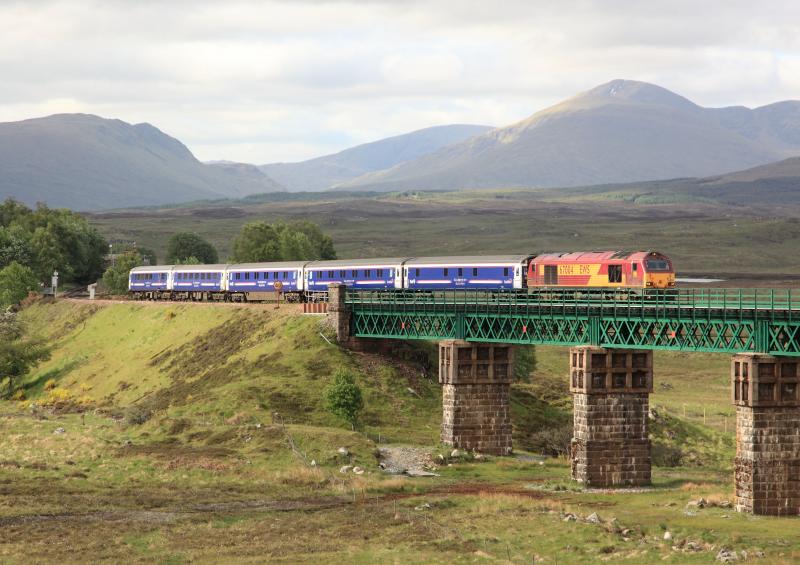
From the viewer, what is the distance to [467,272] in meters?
99.2

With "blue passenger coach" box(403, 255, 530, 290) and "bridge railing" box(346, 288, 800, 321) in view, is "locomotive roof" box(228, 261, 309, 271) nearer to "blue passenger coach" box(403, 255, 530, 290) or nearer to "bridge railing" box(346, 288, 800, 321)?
"blue passenger coach" box(403, 255, 530, 290)

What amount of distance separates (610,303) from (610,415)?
667 cm

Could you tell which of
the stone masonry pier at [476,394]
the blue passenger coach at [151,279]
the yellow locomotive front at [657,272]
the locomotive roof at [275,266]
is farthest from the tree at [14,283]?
the yellow locomotive front at [657,272]

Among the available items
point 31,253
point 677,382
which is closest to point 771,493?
point 677,382

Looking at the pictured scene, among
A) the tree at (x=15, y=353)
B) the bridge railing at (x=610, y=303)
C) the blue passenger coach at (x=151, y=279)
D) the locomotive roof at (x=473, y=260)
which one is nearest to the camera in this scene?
the bridge railing at (x=610, y=303)

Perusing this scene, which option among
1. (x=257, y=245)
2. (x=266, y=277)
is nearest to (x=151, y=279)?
(x=266, y=277)

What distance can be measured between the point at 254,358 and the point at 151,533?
4378 cm

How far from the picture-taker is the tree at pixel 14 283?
16112 cm

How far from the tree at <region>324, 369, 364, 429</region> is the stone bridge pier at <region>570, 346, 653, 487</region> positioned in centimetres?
1838

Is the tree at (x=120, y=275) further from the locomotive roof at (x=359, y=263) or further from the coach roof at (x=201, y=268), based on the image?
the locomotive roof at (x=359, y=263)

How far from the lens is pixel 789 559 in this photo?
51.6 metres

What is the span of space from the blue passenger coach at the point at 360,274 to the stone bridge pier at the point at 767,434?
4563 cm

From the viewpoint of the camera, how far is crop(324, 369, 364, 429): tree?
8562 centimetres

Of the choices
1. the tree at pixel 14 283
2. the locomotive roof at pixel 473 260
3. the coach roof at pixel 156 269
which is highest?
the locomotive roof at pixel 473 260
